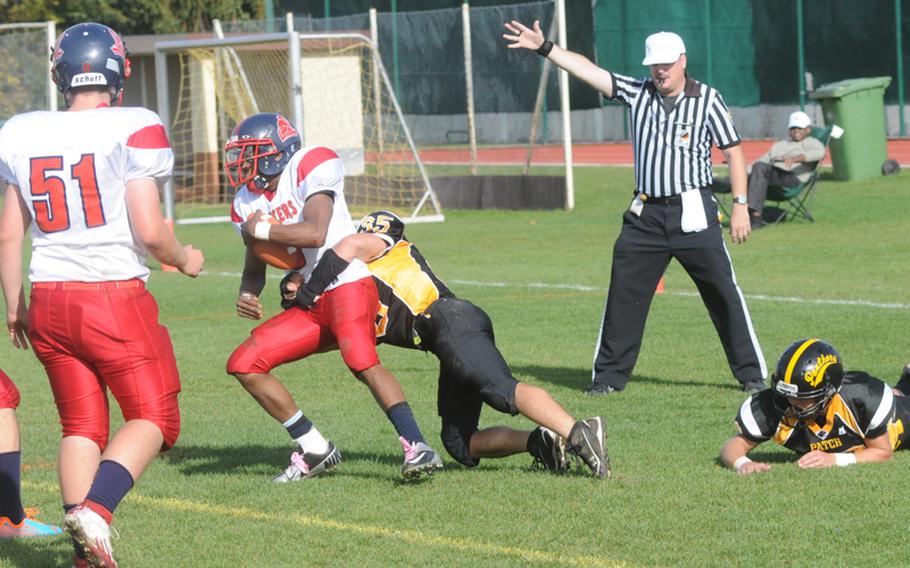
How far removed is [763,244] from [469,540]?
11.5 metres

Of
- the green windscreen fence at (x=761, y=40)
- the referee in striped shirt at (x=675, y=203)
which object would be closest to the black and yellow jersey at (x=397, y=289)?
the referee in striped shirt at (x=675, y=203)

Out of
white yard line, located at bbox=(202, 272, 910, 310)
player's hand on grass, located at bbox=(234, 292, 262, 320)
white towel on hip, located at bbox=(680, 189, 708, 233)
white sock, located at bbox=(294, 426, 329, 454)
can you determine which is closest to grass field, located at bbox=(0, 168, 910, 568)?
white yard line, located at bbox=(202, 272, 910, 310)

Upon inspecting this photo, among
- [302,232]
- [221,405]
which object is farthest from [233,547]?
[221,405]

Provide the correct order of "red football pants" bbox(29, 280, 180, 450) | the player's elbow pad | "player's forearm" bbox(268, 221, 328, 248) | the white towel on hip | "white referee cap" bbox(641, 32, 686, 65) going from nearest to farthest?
1. "red football pants" bbox(29, 280, 180, 450)
2. "player's forearm" bbox(268, 221, 328, 248)
3. the player's elbow pad
4. "white referee cap" bbox(641, 32, 686, 65)
5. the white towel on hip

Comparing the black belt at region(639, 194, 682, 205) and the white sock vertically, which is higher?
the black belt at region(639, 194, 682, 205)

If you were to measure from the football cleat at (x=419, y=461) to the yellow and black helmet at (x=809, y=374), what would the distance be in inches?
59.0

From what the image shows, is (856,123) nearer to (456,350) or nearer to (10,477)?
(456,350)

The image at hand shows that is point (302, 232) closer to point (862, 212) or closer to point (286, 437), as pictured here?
point (286, 437)

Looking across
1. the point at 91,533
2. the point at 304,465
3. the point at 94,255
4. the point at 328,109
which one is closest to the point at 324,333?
the point at 304,465

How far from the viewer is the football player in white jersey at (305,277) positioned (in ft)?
21.1

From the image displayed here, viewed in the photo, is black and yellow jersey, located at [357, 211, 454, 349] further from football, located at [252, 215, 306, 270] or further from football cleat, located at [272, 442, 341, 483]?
football cleat, located at [272, 442, 341, 483]

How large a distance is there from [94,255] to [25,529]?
145cm

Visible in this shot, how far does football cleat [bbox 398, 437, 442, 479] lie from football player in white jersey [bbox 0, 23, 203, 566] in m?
1.31

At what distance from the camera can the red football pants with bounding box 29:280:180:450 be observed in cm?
501
